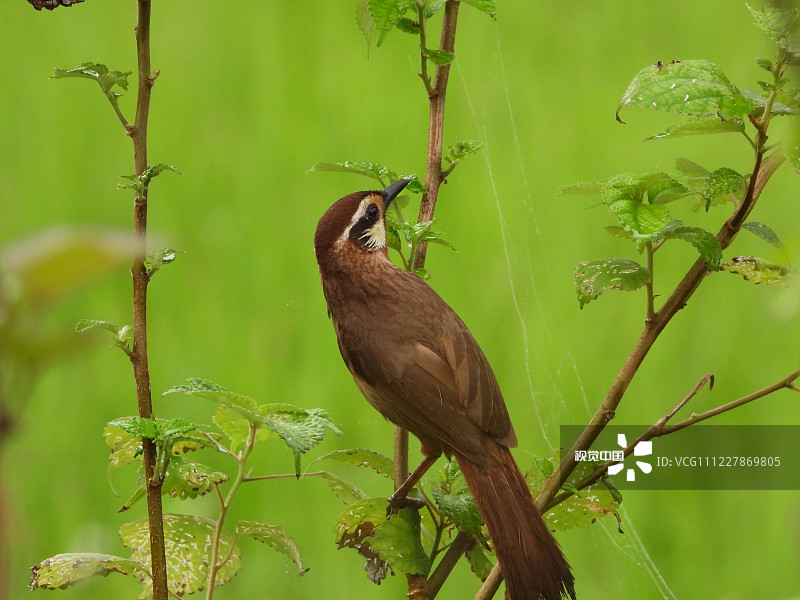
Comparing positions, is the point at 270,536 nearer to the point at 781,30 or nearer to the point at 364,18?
the point at 364,18

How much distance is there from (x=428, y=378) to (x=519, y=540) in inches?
15.3

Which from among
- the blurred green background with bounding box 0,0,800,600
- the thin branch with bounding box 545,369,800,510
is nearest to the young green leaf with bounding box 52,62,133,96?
the thin branch with bounding box 545,369,800,510

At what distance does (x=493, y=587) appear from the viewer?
4.08 ft

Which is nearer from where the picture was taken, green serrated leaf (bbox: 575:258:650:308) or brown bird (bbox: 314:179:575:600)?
green serrated leaf (bbox: 575:258:650:308)

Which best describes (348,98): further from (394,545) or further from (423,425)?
(394,545)

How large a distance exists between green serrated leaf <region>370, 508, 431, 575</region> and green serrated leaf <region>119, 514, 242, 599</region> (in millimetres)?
207

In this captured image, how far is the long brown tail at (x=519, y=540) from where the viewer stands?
1263 millimetres

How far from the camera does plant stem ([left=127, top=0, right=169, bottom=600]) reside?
1.01 meters

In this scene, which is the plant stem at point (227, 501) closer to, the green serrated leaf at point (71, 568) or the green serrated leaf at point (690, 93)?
the green serrated leaf at point (71, 568)

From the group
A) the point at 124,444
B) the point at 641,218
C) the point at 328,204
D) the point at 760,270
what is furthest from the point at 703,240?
the point at 328,204

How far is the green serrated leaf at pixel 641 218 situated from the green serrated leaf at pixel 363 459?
527 millimetres

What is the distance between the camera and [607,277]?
119 centimetres

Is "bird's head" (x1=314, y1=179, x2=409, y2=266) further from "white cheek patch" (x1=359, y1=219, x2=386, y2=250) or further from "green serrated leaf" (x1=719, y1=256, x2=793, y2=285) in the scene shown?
"green serrated leaf" (x1=719, y1=256, x2=793, y2=285)

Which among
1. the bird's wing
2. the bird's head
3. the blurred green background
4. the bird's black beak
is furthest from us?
the blurred green background
